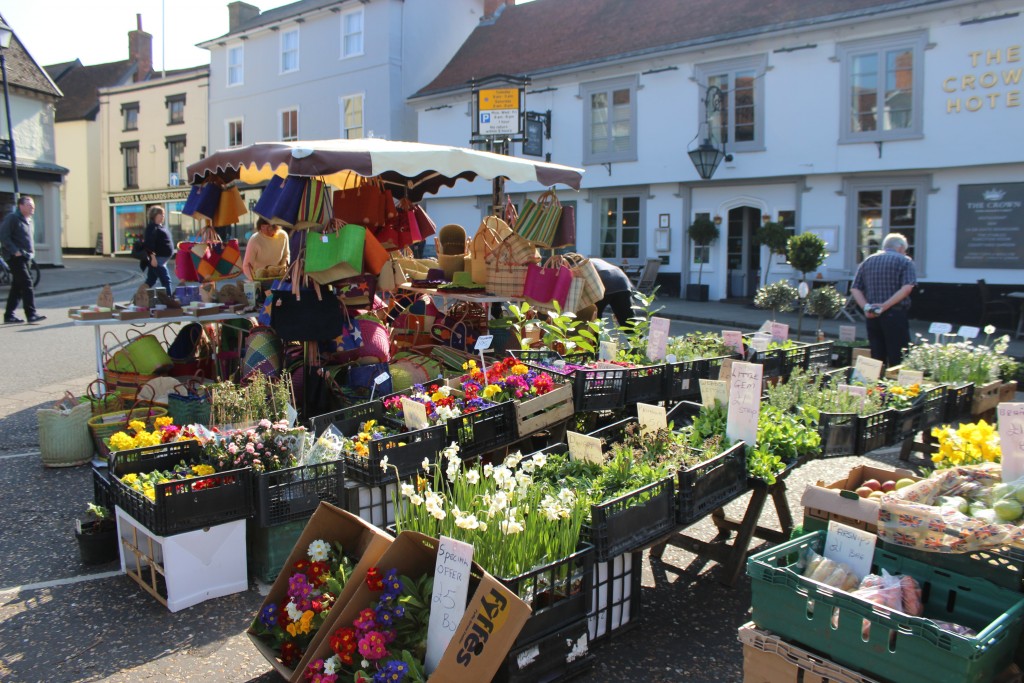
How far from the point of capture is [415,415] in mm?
4324

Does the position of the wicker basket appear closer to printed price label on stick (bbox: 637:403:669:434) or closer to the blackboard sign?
printed price label on stick (bbox: 637:403:669:434)

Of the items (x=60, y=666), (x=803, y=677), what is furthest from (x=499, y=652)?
(x=60, y=666)

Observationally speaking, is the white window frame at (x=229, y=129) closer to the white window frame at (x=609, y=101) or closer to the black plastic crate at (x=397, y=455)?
the white window frame at (x=609, y=101)

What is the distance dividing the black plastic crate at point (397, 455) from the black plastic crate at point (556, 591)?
1.13 meters

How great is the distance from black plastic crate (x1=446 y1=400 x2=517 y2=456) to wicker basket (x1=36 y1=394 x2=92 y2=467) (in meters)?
3.10

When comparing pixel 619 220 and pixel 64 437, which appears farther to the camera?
pixel 619 220

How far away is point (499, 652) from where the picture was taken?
254 cm

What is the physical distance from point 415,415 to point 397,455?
0.36 m

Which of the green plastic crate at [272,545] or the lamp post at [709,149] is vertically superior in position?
the lamp post at [709,149]

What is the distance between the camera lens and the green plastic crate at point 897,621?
2338 millimetres

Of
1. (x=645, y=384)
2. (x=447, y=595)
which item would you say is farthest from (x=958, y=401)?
(x=447, y=595)

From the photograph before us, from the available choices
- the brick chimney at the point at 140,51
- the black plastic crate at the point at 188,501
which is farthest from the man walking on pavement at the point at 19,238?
the brick chimney at the point at 140,51

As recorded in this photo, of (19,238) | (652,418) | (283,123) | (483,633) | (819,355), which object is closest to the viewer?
(483,633)

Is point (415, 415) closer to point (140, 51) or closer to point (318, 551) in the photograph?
point (318, 551)
